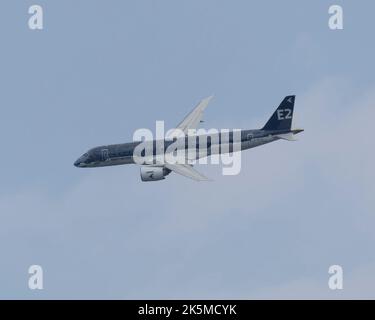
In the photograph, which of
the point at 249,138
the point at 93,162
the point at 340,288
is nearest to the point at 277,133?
the point at 249,138

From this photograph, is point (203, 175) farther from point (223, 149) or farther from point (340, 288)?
point (340, 288)

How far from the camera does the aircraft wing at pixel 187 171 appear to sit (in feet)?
472

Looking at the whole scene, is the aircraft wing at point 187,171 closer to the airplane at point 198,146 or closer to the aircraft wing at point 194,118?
the airplane at point 198,146

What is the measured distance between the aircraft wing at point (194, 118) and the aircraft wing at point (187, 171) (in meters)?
13.1

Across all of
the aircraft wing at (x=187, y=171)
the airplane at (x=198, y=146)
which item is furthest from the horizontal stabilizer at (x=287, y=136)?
the aircraft wing at (x=187, y=171)

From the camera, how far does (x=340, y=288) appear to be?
114 m

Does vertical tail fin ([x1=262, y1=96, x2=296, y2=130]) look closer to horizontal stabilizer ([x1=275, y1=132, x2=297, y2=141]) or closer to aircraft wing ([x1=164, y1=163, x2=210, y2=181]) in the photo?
horizontal stabilizer ([x1=275, y1=132, x2=297, y2=141])

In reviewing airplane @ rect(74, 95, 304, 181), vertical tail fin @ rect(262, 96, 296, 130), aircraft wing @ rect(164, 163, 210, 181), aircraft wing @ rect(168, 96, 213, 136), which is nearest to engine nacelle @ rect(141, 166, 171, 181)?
airplane @ rect(74, 95, 304, 181)

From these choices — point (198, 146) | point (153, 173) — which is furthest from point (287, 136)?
point (153, 173)

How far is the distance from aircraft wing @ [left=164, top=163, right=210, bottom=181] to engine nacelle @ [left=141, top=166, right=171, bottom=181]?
1118mm

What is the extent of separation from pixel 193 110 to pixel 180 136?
773cm

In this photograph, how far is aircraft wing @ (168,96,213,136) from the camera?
163m

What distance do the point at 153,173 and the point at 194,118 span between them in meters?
17.0

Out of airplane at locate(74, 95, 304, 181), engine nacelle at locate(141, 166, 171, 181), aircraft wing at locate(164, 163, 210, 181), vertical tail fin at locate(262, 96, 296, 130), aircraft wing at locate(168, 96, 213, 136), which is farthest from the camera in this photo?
aircraft wing at locate(168, 96, 213, 136)
